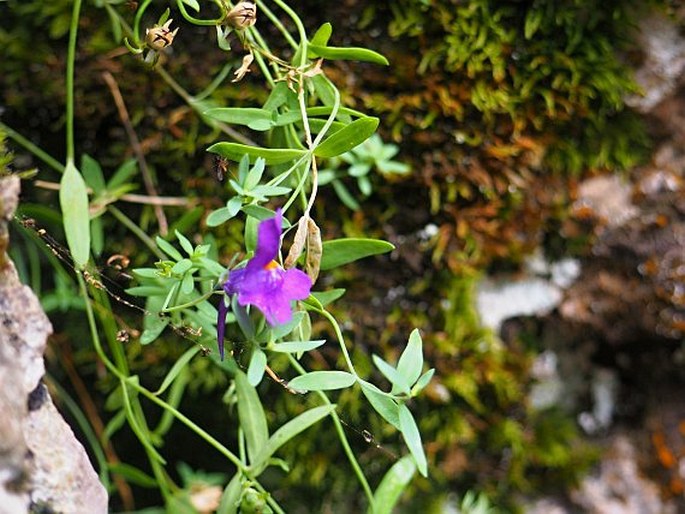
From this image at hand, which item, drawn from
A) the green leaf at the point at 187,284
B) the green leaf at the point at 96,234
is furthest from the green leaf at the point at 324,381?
the green leaf at the point at 96,234

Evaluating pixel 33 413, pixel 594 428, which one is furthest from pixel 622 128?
pixel 33 413

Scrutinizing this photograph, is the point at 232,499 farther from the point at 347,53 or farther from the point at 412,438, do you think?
the point at 347,53

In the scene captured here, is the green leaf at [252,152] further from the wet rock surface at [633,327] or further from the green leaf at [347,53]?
the wet rock surface at [633,327]

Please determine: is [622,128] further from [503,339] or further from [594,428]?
[594,428]

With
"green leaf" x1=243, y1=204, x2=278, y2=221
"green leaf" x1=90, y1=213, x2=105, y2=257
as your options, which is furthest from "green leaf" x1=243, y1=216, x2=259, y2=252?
"green leaf" x1=90, y1=213, x2=105, y2=257

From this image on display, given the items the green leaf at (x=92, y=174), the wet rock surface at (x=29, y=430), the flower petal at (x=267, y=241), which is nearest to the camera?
the wet rock surface at (x=29, y=430)

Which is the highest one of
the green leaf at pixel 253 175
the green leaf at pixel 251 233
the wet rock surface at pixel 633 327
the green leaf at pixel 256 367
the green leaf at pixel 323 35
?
the green leaf at pixel 323 35
